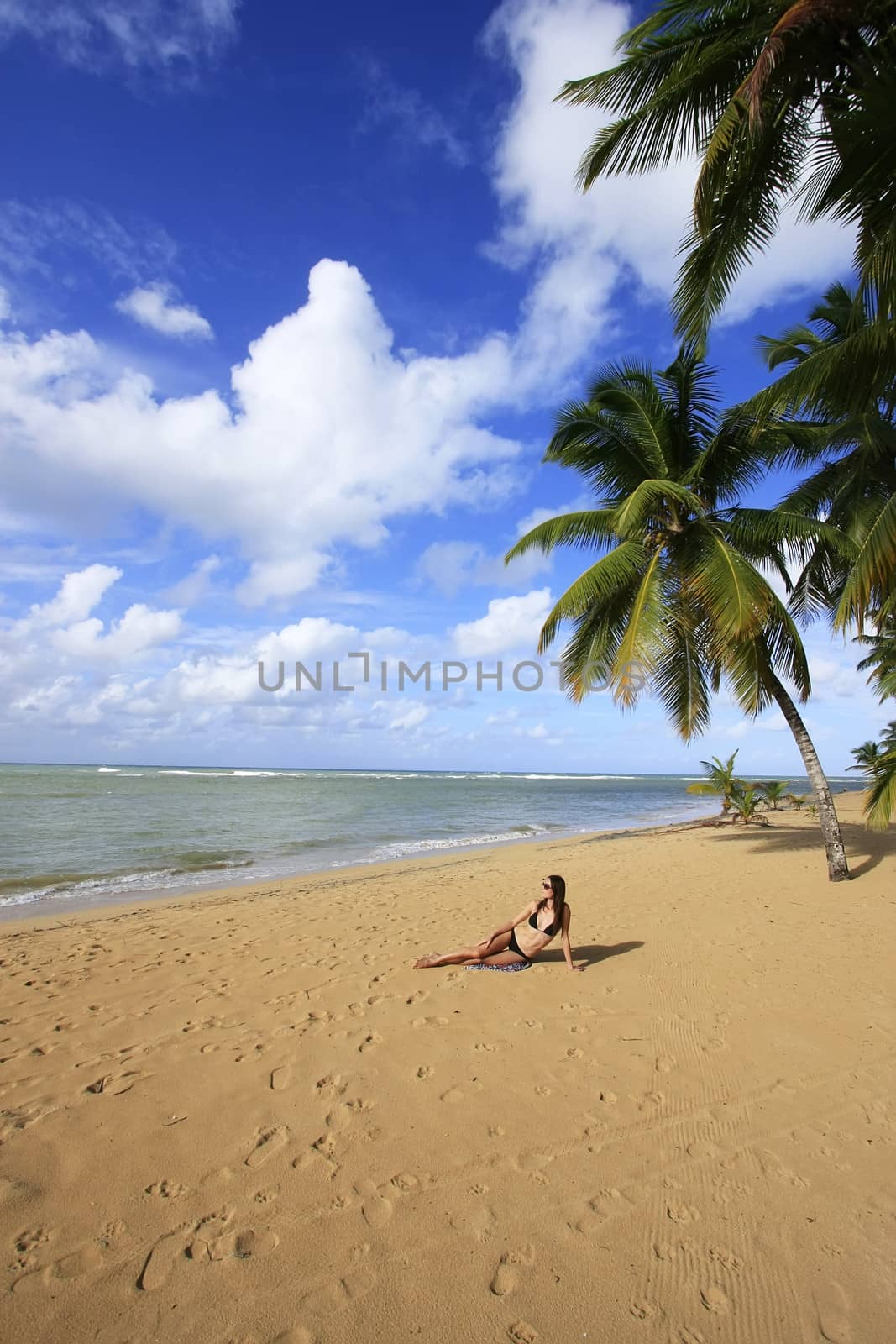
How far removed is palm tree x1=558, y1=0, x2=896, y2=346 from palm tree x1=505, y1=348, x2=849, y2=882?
3.68 metres

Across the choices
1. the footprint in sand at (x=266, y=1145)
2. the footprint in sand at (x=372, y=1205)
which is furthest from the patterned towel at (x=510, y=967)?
the footprint in sand at (x=372, y=1205)

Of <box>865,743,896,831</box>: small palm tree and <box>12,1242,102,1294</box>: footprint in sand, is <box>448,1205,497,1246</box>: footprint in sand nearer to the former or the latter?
<box>12,1242,102,1294</box>: footprint in sand

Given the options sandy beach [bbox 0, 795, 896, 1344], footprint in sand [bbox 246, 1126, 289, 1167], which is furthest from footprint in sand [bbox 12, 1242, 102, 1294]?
footprint in sand [bbox 246, 1126, 289, 1167]

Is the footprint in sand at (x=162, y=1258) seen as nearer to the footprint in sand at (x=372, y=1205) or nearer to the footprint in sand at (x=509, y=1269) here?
the footprint in sand at (x=372, y=1205)

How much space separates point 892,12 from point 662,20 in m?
1.91

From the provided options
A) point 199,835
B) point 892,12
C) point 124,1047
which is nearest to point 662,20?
point 892,12

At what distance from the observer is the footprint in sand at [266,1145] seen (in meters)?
3.02

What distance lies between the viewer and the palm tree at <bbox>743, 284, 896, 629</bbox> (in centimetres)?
607

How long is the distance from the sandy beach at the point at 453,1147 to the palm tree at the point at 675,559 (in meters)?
4.42

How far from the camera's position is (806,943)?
6.40 m

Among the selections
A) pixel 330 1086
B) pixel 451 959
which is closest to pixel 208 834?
pixel 451 959

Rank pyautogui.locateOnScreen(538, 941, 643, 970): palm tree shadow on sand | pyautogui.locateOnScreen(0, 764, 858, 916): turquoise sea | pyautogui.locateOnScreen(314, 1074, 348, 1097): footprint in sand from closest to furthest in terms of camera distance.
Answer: pyautogui.locateOnScreen(314, 1074, 348, 1097): footprint in sand, pyautogui.locateOnScreen(538, 941, 643, 970): palm tree shadow on sand, pyautogui.locateOnScreen(0, 764, 858, 916): turquoise sea

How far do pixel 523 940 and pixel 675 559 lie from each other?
7.62 meters

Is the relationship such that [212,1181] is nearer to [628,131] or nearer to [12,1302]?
[12,1302]
